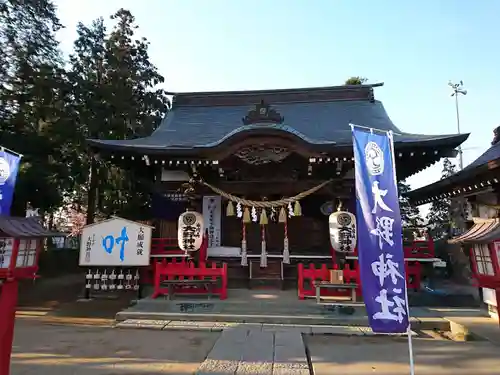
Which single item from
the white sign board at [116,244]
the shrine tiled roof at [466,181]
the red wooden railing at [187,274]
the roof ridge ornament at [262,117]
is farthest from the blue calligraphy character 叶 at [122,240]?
the shrine tiled roof at [466,181]

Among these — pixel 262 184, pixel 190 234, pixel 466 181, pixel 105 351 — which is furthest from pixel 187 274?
pixel 466 181

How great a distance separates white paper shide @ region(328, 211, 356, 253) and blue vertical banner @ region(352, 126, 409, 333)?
508cm

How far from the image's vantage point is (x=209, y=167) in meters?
10.4

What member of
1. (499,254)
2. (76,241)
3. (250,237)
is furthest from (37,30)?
(76,241)

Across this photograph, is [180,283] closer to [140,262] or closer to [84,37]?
[140,262]

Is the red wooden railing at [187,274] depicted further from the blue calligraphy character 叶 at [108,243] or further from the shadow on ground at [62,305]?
the blue calligraphy character 叶 at [108,243]

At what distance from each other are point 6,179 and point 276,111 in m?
10.8

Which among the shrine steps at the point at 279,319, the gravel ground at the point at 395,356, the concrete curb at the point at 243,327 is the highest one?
the shrine steps at the point at 279,319

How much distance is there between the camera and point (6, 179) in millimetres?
4145

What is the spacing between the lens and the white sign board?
9289 mm

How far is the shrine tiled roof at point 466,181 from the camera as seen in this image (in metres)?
6.85

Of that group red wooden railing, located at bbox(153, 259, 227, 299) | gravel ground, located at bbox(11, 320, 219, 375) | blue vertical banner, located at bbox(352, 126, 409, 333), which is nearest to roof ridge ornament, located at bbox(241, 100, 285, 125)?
red wooden railing, located at bbox(153, 259, 227, 299)

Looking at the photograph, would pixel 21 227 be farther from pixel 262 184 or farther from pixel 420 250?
pixel 420 250

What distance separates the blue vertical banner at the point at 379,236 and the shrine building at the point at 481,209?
83 cm
